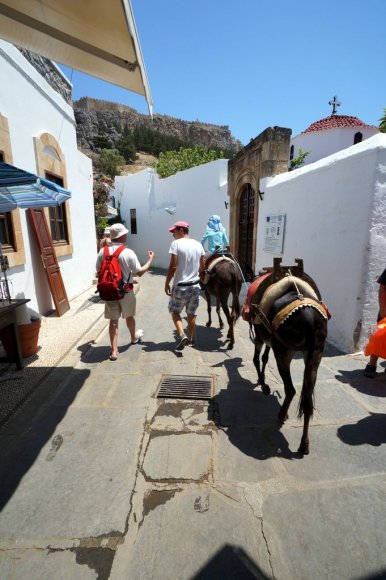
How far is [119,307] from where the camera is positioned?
408cm

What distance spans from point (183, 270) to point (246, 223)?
475 centimetres

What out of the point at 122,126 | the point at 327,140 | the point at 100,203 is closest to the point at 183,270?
the point at 100,203

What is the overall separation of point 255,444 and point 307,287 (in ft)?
4.59

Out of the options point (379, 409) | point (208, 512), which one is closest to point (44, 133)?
point (208, 512)

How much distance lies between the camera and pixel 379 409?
9.53ft

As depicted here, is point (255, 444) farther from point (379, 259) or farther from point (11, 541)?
point (379, 259)

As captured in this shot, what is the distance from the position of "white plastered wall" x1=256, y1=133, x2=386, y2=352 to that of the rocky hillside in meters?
48.5

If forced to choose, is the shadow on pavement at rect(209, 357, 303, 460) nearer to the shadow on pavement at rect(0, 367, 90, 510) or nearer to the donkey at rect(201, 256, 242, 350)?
the donkey at rect(201, 256, 242, 350)

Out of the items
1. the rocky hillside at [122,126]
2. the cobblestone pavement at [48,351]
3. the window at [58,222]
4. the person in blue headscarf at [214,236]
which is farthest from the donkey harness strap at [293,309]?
the rocky hillside at [122,126]

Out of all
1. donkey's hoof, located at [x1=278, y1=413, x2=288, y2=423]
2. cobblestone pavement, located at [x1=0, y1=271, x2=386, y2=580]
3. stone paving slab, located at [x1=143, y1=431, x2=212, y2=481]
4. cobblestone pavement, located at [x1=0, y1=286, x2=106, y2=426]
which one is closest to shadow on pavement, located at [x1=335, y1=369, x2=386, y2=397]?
cobblestone pavement, located at [x1=0, y1=271, x2=386, y2=580]

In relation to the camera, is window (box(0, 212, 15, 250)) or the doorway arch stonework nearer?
window (box(0, 212, 15, 250))

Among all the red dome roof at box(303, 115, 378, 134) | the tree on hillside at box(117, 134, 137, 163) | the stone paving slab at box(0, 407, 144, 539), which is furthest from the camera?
the tree on hillside at box(117, 134, 137, 163)

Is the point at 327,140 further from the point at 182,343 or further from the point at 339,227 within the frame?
the point at 182,343

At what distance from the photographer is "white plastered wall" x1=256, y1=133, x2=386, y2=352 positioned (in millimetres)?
3734
